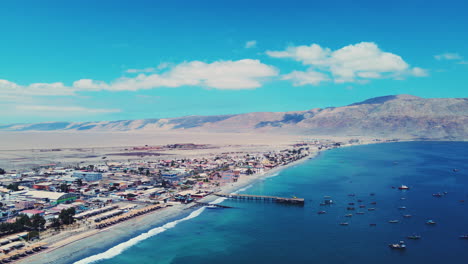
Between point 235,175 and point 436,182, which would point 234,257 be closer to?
point 235,175

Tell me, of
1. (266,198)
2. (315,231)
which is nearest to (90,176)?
(266,198)

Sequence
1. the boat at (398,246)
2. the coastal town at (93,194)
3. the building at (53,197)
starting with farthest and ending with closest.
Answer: the building at (53,197) → the coastal town at (93,194) → the boat at (398,246)

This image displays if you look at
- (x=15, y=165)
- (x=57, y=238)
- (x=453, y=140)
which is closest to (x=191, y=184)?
(x=57, y=238)

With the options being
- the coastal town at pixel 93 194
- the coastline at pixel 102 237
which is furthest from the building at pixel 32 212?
the coastline at pixel 102 237

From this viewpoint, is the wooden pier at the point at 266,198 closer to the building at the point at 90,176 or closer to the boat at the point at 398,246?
the boat at the point at 398,246

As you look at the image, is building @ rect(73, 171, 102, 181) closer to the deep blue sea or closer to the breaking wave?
the deep blue sea
